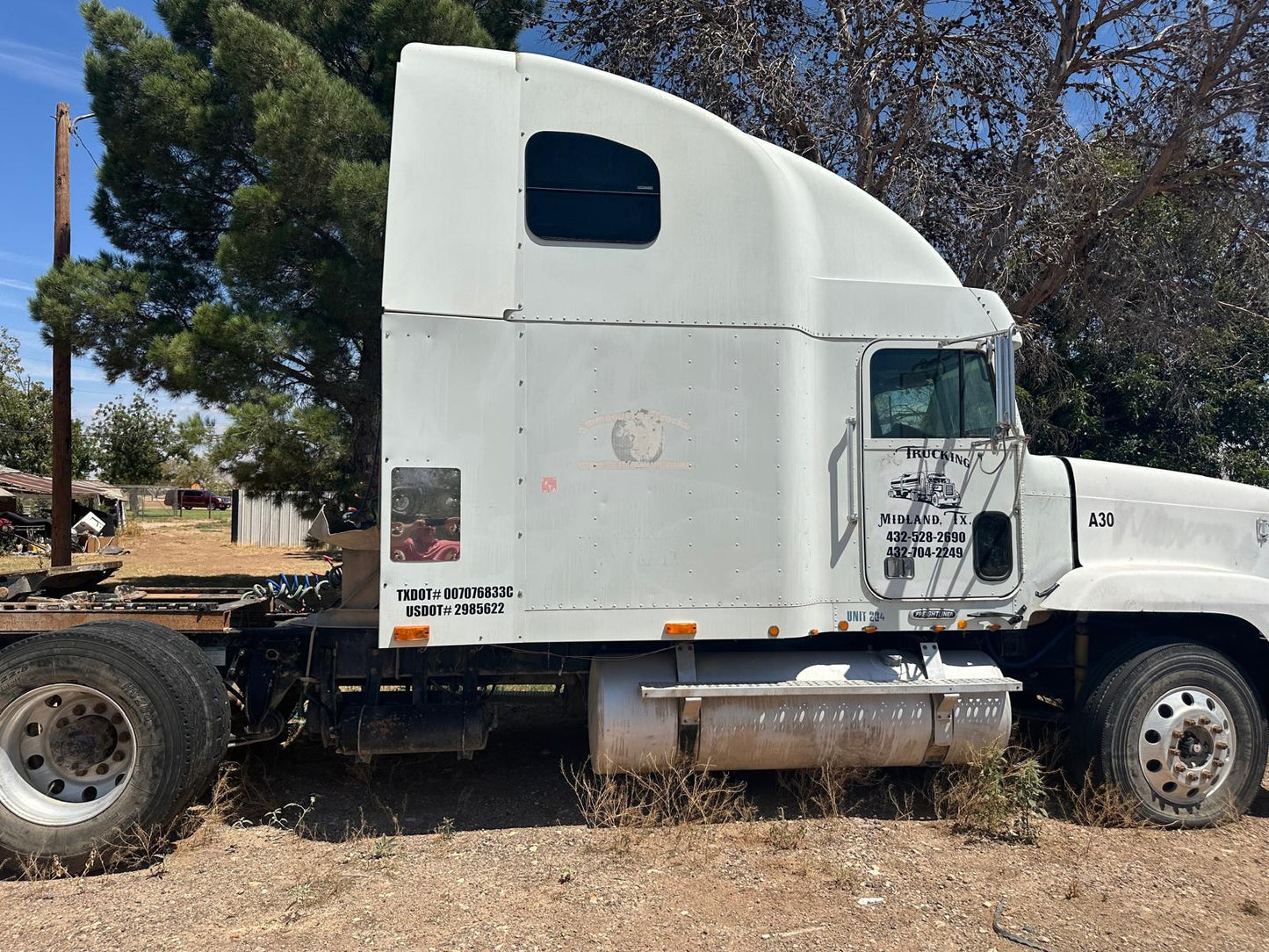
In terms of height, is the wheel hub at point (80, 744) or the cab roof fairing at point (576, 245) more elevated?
the cab roof fairing at point (576, 245)

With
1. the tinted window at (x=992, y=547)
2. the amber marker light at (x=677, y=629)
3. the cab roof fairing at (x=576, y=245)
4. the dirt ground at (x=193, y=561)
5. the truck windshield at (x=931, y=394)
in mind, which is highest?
the cab roof fairing at (x=576, y=245)

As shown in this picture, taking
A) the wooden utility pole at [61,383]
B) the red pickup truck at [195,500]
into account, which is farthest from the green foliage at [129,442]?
the wooden utility pole at [61,383]

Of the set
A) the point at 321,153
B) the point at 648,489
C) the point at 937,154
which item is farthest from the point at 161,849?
the point at 937,154

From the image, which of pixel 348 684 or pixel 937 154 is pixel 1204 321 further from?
pixel 348 684

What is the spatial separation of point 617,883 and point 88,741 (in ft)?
9.60

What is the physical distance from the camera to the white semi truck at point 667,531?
4469 millimetres

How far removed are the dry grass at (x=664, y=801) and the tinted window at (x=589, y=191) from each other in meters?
3.05

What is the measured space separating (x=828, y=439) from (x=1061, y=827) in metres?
2.64

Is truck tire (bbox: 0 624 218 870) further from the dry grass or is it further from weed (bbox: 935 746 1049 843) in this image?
weed (bbox: 935 746 1049 843)

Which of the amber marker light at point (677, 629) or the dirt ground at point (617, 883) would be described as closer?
the dirt ground at point (617, 883)

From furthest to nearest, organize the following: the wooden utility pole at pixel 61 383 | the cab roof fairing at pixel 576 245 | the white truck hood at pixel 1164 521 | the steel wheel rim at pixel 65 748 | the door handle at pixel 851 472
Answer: the wooden utility pole at pixel 61 383 < the white truck hood at pixel 1164 521 < the door handle at pixel 851 472 < the cab roof fairing at pixel 576 245 < the steel wheel rim at pixel 65 748

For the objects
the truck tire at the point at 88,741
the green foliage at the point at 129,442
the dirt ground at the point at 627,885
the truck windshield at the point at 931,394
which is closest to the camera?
the dirt ground at the point at 627,885

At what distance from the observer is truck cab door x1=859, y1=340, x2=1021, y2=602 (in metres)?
4.95

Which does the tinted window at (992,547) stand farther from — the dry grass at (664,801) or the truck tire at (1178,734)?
the dry grass at (664,801)
